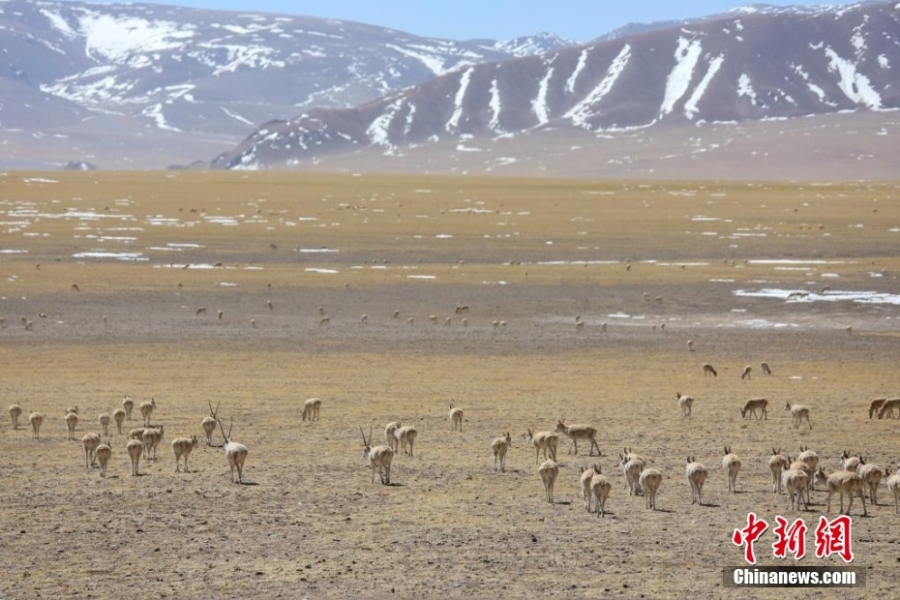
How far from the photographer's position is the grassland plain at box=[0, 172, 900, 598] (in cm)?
1258

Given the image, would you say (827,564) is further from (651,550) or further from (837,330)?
(837,330)

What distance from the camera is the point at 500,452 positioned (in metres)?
17.0

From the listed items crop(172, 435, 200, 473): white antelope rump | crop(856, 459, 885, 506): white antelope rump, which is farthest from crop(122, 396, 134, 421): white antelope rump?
crop(856, 459, 885, 506): white antelope rump

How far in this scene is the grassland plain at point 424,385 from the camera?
41.3 ft

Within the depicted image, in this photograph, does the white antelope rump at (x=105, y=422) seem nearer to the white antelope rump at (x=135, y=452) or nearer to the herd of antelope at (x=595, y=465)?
the herd of antelope at (x=595, y=465)

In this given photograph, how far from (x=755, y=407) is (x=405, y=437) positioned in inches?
273

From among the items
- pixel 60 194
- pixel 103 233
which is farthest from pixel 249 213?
pixel 60 194

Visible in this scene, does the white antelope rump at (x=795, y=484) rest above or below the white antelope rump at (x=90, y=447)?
below

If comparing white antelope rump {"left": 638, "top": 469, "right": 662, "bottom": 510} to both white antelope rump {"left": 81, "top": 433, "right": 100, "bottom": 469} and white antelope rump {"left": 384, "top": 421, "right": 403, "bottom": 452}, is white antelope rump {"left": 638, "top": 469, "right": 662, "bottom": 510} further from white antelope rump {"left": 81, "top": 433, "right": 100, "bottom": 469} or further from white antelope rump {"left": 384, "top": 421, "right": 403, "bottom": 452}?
white antelope rump {"left": 81, "top": 433, "right": 100, "bottom": 469}

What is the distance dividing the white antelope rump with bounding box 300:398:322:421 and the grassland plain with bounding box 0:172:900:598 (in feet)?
0.60

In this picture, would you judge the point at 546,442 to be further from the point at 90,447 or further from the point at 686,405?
the point at 90,447

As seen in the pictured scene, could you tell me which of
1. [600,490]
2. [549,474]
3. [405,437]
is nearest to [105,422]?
[405,437]

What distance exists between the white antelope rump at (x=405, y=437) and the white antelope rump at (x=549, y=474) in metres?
3.41

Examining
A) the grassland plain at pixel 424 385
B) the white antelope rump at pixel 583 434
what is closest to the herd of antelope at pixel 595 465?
the white antelope rump at pixel 583 434
